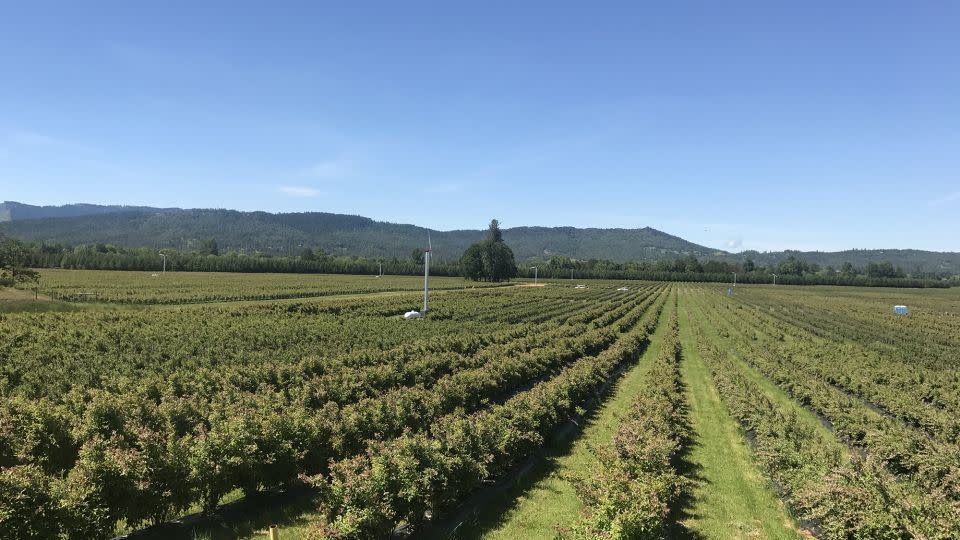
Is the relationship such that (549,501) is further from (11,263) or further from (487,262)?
(487,262)

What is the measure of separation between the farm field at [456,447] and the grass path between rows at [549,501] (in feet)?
0.23

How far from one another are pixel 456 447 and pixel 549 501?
2968mm

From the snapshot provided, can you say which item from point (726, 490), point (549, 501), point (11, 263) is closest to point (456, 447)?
point (549, 501)

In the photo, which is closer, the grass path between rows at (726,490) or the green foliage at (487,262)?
the grass path between rows at (726,490)

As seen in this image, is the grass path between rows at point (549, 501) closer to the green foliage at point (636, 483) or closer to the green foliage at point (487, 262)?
the green foliage at point (636, 483)

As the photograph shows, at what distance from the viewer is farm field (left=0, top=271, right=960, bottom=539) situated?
393 inches

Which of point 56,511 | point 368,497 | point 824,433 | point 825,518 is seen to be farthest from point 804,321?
point 56,511

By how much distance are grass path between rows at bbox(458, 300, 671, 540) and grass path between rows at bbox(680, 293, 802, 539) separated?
294 cm

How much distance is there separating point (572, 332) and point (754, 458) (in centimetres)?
2751

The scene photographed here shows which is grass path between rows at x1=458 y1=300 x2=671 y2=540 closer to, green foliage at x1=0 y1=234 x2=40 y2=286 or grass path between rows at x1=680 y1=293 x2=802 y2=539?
grass path between rows at x1=680 y1=293 x2=802 y2=539

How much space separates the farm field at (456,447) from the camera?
9992 mm

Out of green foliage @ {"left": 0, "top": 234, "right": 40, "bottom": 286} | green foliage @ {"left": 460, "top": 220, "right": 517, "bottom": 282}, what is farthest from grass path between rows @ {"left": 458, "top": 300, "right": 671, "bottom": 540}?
green foliage @ {"left": 460, "top": 220, "right": 517, "bottom": 282}

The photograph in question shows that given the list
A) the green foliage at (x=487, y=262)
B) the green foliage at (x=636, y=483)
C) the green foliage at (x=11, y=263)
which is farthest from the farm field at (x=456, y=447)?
the green foliage at (x=487, y=262)

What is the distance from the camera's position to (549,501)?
13398mm
